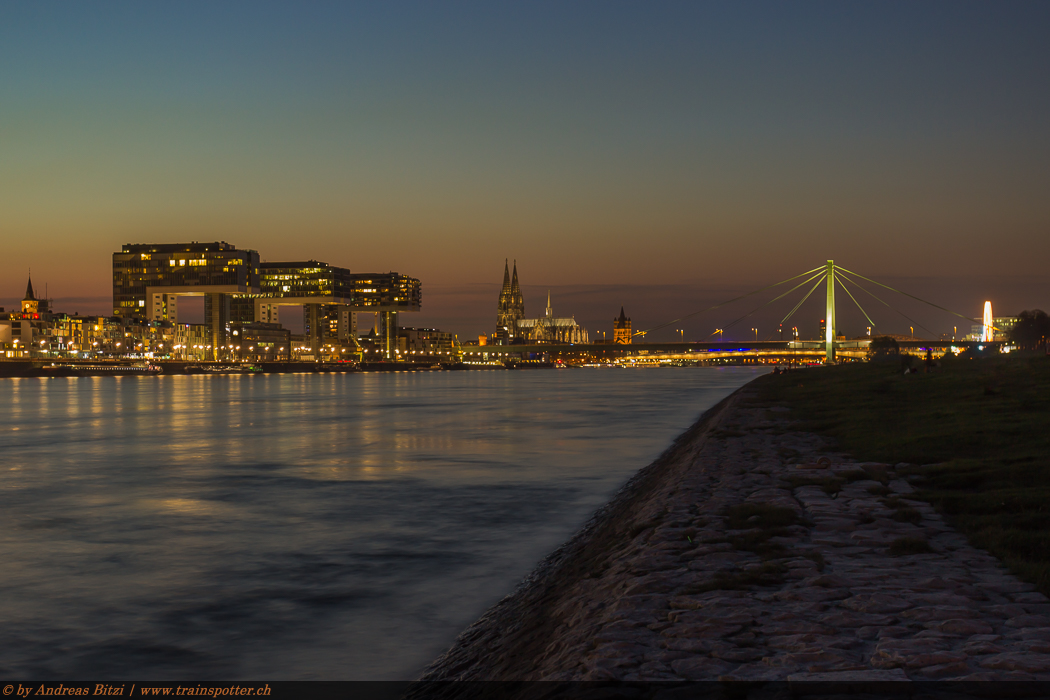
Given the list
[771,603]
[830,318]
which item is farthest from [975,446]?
[830,318]

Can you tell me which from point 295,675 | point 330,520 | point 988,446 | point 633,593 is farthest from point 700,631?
point 988,446

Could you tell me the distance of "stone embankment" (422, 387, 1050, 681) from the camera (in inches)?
223

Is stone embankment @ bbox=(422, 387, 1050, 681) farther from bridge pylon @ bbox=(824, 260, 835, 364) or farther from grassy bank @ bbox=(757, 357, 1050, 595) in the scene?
bridge pylon @ bbox=(824, 260, 835, 364)

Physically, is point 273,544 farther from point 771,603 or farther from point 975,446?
point 975,446

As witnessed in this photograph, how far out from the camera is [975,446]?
56.4 feet

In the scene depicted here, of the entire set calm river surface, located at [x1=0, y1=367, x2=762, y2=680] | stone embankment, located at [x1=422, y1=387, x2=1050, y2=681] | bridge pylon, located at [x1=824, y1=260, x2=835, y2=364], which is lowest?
calm river surface, located at [x1=0, y1=367, x2=762, y2=680]

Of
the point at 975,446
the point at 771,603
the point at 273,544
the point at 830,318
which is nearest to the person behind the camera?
the point at 771,603

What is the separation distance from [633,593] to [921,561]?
9.76 feet

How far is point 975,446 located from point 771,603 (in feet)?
41.1

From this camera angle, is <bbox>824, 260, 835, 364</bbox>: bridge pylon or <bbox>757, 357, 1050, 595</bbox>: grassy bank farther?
<bbox>824, 260, 835, 364</bbox>: bridge pylon

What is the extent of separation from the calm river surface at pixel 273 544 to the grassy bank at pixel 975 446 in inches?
234

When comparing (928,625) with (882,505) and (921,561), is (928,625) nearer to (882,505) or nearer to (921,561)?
(921,561)

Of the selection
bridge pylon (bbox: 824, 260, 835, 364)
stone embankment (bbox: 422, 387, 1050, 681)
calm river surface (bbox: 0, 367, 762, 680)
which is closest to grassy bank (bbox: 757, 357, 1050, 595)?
stone embankment (bbox: 422, 387, 1050, 681)

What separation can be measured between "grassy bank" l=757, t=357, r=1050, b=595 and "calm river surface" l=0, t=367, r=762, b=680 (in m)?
5.95
